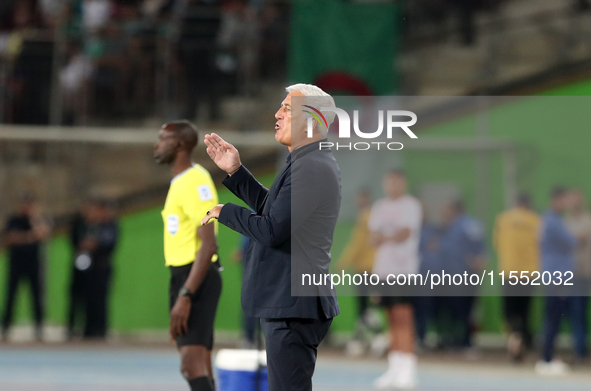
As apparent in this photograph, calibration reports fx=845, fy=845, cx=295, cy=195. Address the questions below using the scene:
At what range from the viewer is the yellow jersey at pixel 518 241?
10.3 meters

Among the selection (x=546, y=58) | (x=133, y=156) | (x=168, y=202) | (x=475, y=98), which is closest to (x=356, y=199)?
(x=475, y=98)

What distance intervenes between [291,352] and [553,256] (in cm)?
669

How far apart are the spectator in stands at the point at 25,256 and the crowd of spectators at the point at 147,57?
173 cm

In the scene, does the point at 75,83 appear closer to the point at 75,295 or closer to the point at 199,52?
the point at 199,52

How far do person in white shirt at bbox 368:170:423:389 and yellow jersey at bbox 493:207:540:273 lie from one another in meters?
2.19

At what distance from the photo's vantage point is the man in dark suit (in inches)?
147

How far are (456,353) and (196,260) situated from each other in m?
7.41

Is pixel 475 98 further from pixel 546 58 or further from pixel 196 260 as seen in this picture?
pixel 196 260

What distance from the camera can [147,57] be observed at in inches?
530

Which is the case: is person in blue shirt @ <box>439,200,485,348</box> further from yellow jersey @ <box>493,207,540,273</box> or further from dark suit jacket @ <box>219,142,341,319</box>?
dark suit jacket @ <box>219,142,341,319</box>

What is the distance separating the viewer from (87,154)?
41.1 ft

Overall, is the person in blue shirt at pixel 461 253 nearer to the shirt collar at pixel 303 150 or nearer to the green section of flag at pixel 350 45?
the green section of flag at pixel 350 45

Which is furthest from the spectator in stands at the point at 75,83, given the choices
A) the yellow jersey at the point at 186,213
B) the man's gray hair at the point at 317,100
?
the man's gray hair at the point at 317,100

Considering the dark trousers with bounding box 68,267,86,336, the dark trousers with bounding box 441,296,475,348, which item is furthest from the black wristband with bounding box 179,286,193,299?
the dark trousers with bounding box 68,267,86,336
